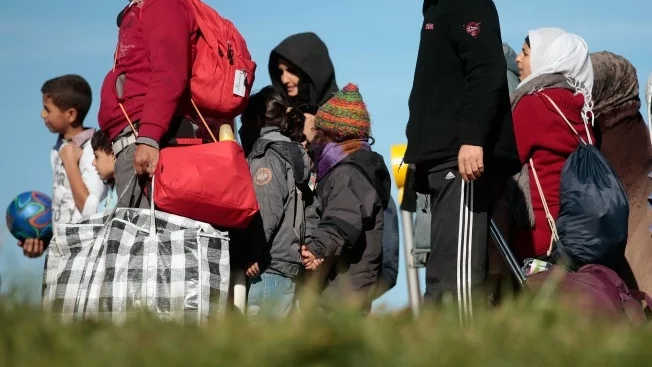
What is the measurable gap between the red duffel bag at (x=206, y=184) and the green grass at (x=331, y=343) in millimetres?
2693

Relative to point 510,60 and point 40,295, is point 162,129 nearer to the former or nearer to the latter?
point 40,295

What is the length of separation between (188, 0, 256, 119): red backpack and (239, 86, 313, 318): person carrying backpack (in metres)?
0.82

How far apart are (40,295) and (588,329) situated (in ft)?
4.89

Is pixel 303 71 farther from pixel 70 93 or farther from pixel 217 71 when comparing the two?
pixel 217 71

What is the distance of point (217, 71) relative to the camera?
5805 millimetres

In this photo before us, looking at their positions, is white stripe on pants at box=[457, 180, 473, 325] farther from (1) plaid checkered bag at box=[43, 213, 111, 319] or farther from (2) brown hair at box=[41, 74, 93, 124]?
(2) brown hair at box=[41, 74, 93, 124]

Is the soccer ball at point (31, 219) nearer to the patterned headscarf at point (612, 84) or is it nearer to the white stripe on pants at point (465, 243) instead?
the patterned headscarf at point (612, 84)

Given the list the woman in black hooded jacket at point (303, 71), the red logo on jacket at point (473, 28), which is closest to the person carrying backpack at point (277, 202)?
the red logo on jacket at point (473, 28)

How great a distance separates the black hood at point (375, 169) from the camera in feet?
23.8

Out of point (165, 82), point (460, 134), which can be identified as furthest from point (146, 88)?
point (460, 134)

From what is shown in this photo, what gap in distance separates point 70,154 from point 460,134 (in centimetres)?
442

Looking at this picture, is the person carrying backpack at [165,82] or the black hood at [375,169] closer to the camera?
the person carrying backpack at [165,82]

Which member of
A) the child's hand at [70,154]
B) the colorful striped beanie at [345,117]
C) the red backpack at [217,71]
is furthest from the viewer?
the child's hand at [70,154]

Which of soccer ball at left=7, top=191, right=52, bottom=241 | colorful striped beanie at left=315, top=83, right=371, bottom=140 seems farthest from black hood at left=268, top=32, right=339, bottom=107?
soccer ball at left=7, top=191, right=52, bottom=241
